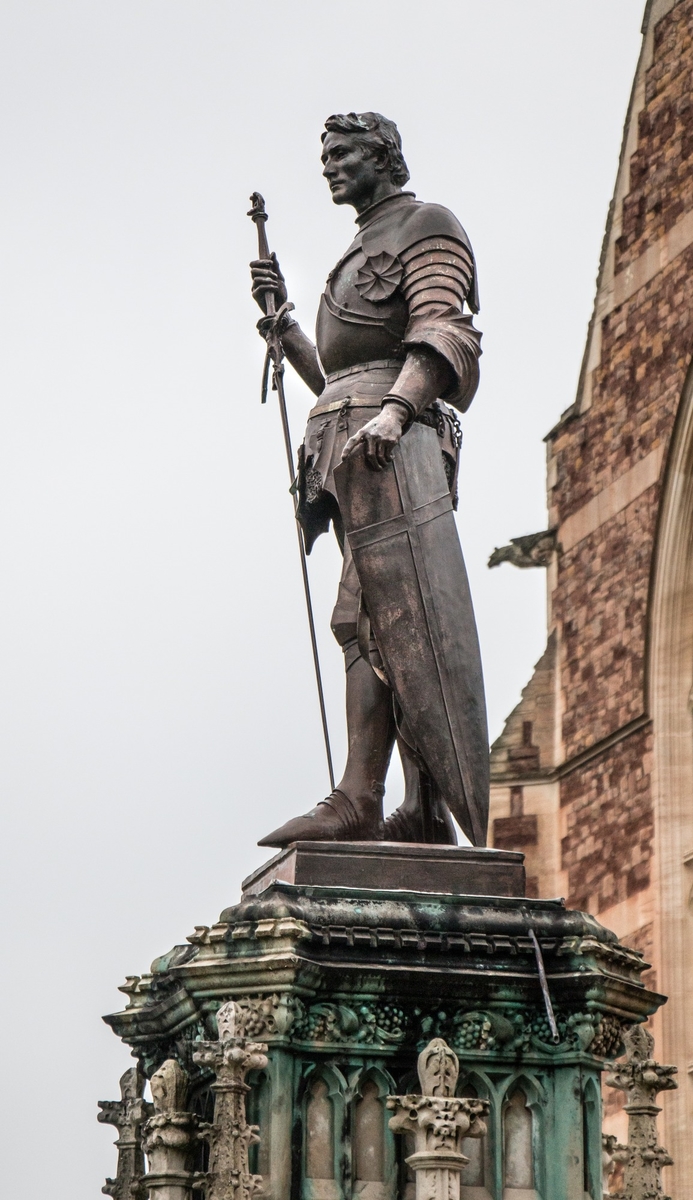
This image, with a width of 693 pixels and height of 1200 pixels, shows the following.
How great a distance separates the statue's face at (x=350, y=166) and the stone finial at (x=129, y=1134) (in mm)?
2470

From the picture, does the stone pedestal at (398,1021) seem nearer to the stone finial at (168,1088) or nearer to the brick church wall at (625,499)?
the stone finial at (168,1088)

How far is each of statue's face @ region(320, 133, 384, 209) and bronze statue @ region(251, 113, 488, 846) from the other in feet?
0.37

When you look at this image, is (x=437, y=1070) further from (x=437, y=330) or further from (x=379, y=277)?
(x=379, y=277)

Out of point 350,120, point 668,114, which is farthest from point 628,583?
point 350,120

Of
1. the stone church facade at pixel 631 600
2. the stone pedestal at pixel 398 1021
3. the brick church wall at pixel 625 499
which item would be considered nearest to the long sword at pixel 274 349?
the stone pedestal at pixel 398 1021

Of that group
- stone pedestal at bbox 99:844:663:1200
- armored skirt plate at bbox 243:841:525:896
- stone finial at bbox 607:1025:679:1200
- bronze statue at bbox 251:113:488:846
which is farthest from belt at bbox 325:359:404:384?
stone finial at bbox 607:1025:679:1200

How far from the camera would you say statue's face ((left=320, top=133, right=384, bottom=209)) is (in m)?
6.43

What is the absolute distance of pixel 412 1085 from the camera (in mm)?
5285

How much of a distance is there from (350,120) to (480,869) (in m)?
2.16

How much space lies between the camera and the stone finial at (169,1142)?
211 inches

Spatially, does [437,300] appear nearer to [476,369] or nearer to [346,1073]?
[476,369]

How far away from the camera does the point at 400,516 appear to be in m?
5.93

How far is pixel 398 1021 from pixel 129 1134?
0.92m

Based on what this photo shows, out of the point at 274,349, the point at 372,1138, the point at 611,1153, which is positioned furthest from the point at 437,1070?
the point at 274,349
